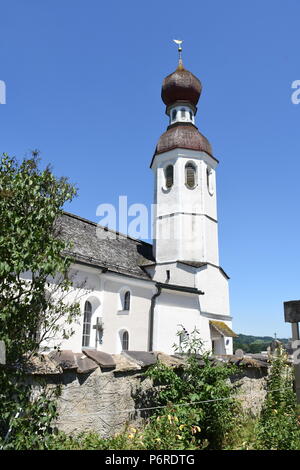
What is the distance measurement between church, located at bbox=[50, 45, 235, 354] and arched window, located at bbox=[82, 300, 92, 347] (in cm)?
4

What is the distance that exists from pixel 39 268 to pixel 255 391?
296 inches

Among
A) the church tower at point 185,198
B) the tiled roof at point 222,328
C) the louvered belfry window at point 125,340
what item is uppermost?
the church tower at point 185,198

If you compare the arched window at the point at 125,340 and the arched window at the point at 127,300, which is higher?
the arched window at the point at 127,300

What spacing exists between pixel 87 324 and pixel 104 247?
4649mm

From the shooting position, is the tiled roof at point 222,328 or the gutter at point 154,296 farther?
the tiled roof at point 222,328

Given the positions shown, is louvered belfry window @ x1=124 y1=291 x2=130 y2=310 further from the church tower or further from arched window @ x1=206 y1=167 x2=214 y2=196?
arched window @ x1=206 y1=167 x2=214 y2=196

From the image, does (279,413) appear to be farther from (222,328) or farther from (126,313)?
(222,328)

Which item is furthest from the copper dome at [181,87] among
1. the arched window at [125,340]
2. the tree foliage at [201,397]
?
the tree foliage at [201,397]

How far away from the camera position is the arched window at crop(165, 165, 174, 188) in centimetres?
2311

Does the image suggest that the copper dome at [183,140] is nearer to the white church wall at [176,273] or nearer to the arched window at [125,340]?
the white church wall at [176,273]

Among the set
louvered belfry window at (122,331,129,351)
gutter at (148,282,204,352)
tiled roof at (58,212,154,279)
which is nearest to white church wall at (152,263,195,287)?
tiled roof at (58,212,154,279)

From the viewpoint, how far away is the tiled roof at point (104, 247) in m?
17.3

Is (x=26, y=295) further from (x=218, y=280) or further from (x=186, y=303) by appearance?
(x=218, y=280)
